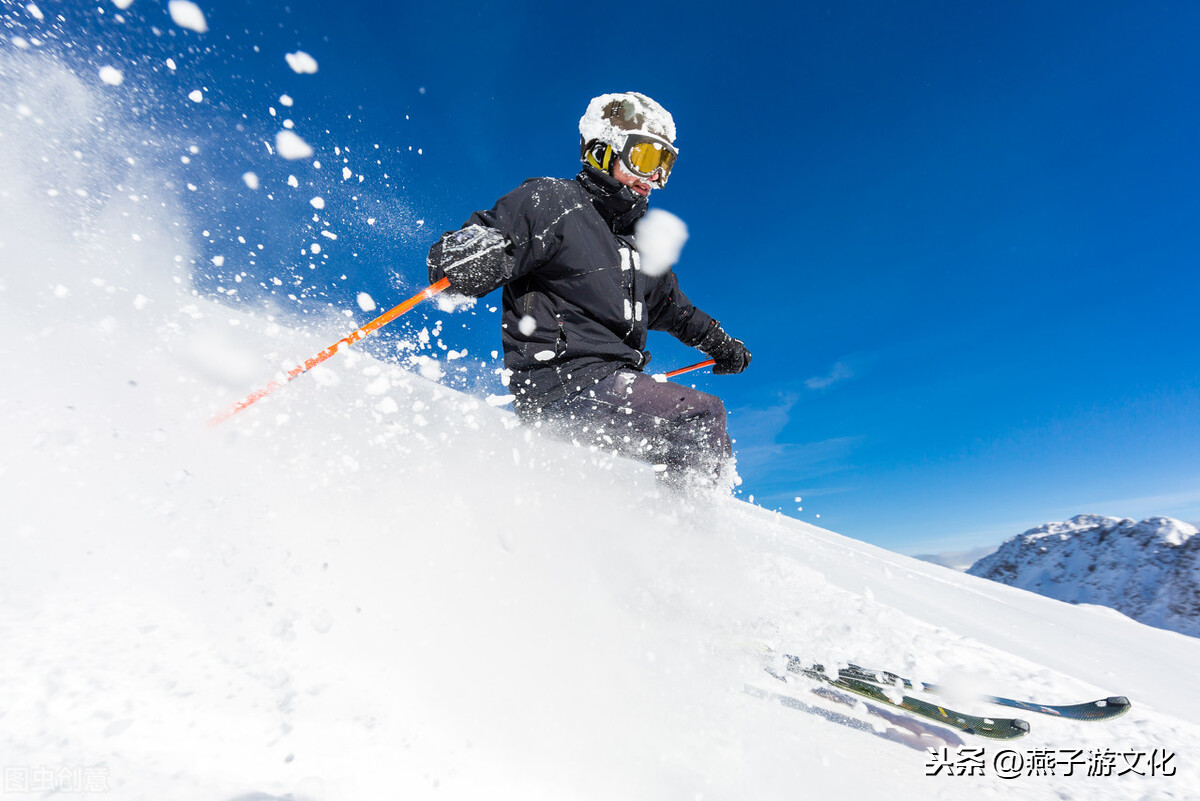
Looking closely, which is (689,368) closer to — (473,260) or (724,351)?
(724,351)

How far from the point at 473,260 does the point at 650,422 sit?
1264 mm

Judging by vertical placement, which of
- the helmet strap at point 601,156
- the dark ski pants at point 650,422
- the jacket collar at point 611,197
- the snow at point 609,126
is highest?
the snow at point 609,126

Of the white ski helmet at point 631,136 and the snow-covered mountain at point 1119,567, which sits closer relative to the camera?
the white ski helmet at point 631,136

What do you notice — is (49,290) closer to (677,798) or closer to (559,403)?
(559,403)

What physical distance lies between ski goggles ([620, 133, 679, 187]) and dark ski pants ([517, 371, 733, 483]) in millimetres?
1321

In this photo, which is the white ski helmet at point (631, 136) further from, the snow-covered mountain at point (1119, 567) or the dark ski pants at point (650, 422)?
the snow-covered mountain at point (1119, 567)

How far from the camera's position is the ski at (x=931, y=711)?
2232mm

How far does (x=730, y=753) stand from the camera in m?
1.76

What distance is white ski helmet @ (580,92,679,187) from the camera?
124 inches

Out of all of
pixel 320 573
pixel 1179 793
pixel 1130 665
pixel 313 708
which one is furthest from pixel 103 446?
pixel 1130 665

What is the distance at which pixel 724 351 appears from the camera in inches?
168

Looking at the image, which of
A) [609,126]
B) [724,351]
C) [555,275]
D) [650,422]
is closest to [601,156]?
[609,126]

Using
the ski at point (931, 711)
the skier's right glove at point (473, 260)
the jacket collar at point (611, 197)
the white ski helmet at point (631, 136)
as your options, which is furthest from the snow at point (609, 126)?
the ski at point (931, 711)

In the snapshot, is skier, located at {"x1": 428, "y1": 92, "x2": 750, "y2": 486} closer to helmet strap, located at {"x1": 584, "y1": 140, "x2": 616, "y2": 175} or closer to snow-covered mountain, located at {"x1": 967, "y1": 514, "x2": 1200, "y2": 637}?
helmet strap, located at {"x1": 584, "y1": 140, "x2": 616, "y2": 175}
